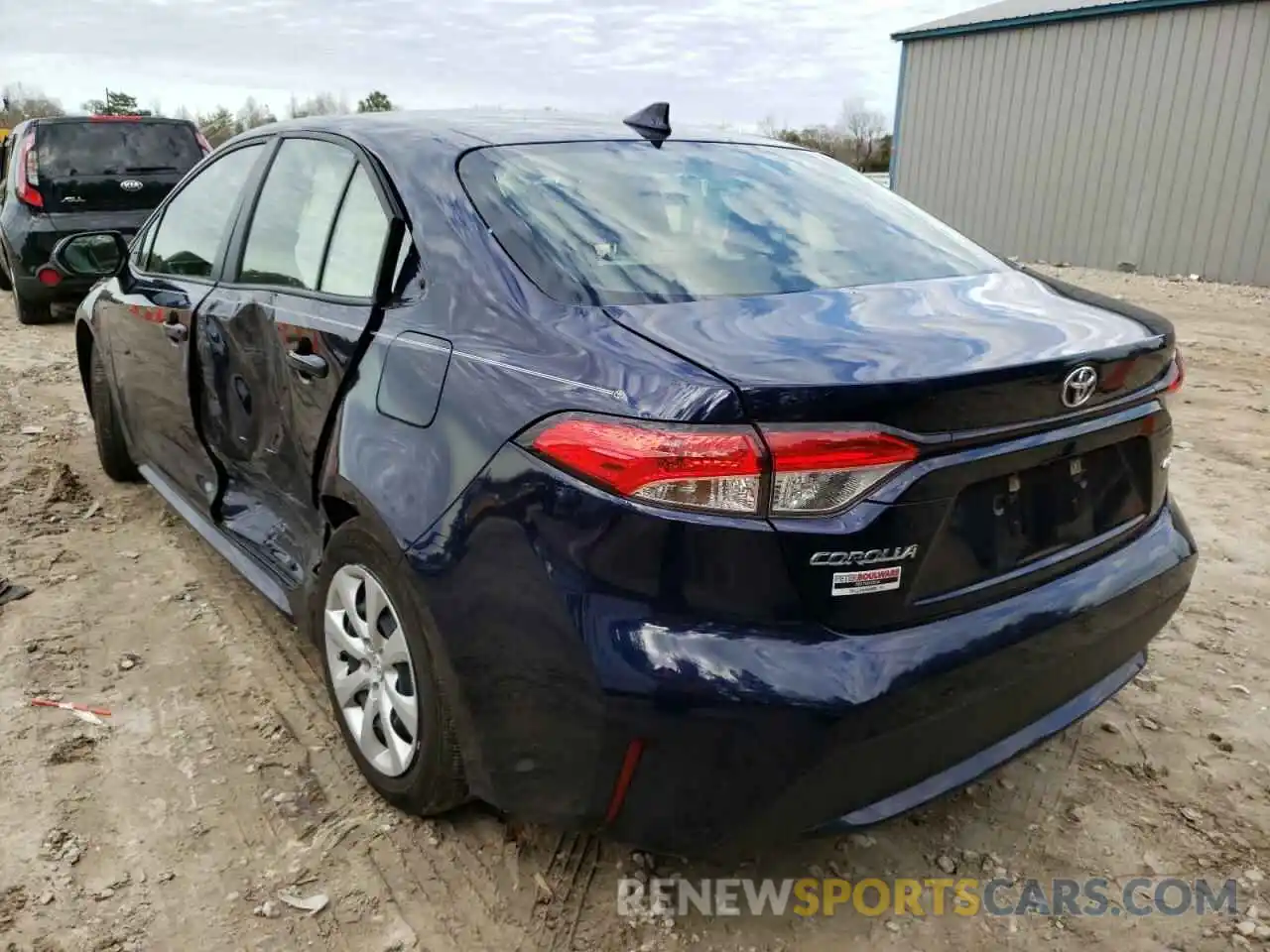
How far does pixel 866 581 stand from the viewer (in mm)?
1739

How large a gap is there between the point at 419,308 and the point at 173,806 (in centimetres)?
141

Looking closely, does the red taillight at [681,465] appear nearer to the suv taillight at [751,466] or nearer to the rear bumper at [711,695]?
the suv taillight at [751,466]

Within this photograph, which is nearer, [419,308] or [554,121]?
[419,308]

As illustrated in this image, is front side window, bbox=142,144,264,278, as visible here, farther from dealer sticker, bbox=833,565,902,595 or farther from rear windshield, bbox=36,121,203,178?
rear windshield, bbox=36,121,203,178

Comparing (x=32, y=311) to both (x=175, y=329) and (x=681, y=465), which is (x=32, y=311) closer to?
(x=175, y=329)

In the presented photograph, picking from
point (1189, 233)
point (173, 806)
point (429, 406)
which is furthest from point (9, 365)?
point (1189, 233)

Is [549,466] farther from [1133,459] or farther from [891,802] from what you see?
[1133,459]

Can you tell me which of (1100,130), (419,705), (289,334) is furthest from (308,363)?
(1100,130)

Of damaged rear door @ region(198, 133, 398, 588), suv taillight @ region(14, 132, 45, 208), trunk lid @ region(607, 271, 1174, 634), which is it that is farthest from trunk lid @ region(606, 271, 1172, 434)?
suv taillight @ region(14, 132, 45, 208)

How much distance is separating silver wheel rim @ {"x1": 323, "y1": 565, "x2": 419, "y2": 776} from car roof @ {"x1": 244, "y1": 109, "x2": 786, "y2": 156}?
1.08 metres

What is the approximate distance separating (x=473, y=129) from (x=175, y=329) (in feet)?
4.73

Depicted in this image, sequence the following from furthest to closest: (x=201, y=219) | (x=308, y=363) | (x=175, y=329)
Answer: (x=201, y=219)
(x=175, y=329)
(x=308, y=363)

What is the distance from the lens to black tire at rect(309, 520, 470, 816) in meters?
2.13

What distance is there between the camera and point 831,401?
169cm
